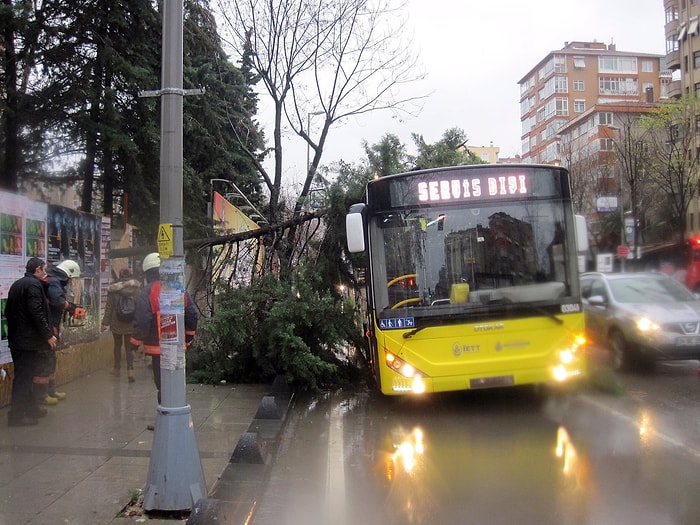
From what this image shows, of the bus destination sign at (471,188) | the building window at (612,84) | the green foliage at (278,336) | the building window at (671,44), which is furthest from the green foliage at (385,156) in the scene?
the building window at (612,84)

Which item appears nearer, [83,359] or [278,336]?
[278,336]

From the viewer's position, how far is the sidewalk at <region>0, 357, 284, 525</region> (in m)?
4.47

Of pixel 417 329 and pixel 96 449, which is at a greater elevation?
pixel 417 329

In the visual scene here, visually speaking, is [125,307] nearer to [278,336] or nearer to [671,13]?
[278,336]

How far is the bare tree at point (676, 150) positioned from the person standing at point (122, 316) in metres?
24.5

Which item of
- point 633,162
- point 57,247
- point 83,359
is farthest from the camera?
point 633,162

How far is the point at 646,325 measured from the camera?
9930 millimetres

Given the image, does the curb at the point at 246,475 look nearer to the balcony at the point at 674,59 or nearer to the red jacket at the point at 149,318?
the red jacket at the point at 149,318

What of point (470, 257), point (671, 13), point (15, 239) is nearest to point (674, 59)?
point (671, 13)

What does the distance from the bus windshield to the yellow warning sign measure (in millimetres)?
3255

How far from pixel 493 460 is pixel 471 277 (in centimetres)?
233

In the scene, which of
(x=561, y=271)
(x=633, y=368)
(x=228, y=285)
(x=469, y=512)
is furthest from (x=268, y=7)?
(x=469, y=512)

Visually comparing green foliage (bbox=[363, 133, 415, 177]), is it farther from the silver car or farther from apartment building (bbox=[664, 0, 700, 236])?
apartment building (bbox=[664, 0, 700, 236])

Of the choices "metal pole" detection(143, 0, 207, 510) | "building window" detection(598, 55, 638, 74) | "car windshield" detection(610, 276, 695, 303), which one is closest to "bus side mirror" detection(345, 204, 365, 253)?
"metal pole" detection(143, 0, 207, 510)
